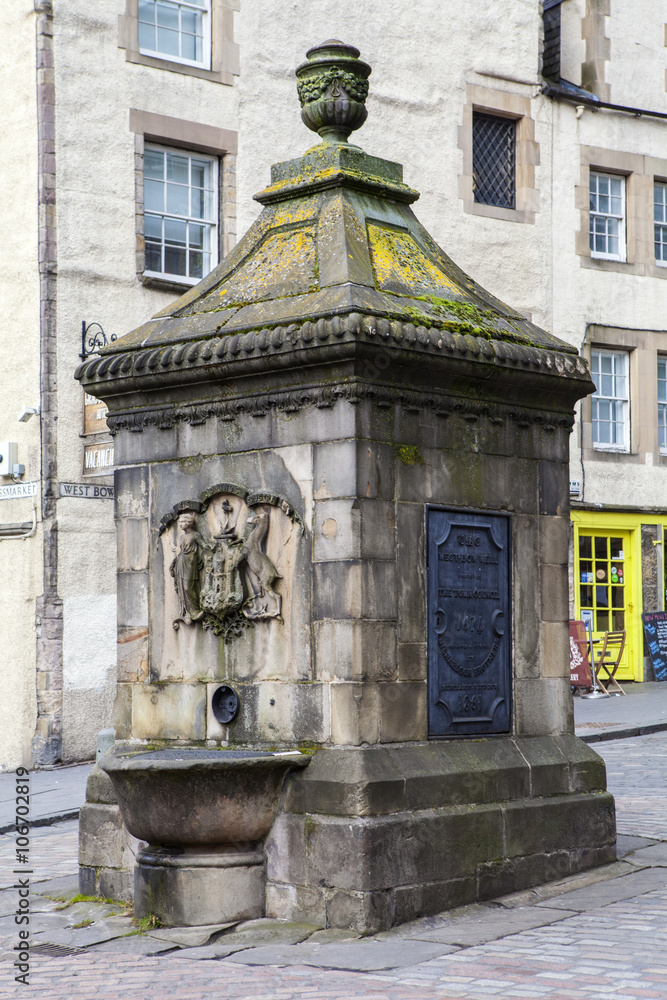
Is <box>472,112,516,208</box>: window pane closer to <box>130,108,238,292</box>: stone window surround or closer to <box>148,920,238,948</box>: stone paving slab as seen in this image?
<box>130,108,238,292</box>: stone window surround

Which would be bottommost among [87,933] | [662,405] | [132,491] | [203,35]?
[87,933]

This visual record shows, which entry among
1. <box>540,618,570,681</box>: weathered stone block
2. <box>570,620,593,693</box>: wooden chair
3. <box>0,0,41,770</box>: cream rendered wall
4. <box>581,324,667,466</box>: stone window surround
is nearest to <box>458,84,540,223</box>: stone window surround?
<box>581,324,667,466</box>: stone window surround

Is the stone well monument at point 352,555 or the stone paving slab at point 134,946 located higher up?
the stone well monument at point 352,555

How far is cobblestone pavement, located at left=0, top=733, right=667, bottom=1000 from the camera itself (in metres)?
5.24

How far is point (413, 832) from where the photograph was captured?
6336 millimetres

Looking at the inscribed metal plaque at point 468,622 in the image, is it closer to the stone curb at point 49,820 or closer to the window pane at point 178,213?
the stone curb at point 49,820

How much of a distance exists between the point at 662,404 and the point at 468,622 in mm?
15107

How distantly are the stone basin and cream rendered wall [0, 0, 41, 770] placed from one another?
8470mm

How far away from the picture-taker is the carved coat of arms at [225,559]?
676 cm

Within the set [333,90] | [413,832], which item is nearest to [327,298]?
[333,90]

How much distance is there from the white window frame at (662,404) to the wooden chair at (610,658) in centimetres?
323

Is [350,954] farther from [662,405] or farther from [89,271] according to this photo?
[662,405]

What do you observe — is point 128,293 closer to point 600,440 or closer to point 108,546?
point 108,546

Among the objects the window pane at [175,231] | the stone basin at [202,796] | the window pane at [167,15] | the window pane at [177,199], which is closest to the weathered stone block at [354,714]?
the stone basin at [202,796]
